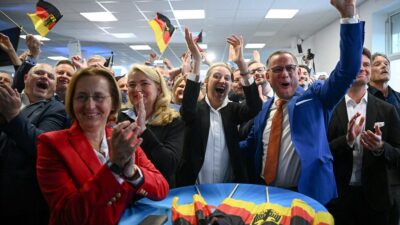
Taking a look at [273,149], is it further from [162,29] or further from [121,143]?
[162,29]

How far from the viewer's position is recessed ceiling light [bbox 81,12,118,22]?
7.91 m

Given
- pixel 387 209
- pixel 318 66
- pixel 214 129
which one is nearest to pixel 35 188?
pixel 214 129

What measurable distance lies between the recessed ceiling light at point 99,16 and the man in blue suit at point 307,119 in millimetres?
6637

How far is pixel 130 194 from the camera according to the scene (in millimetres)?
Result: 1394

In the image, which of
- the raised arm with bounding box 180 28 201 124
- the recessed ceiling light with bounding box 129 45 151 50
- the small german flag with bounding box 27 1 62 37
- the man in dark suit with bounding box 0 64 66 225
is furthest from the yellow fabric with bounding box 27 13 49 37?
the recessed ceiling light with bounding box 129 45 151 50

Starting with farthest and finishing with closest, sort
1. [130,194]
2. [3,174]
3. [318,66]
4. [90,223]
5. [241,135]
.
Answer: [318,66] < [241,135] < [3,174] < [130,194] < [90,223]

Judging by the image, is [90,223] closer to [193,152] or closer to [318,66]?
[193,152]

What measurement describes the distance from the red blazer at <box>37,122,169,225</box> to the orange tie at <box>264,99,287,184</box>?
984 mm

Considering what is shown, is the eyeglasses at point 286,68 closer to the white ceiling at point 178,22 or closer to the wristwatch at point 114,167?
the wristwatch at point 114,167

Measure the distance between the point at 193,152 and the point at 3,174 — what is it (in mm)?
1208

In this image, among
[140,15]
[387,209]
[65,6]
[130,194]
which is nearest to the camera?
[130,194]

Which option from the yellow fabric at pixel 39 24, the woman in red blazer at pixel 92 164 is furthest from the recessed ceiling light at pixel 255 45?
the woman in red blazer at pixel 92 164

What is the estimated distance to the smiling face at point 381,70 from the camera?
3351mm

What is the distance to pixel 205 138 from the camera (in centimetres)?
226
